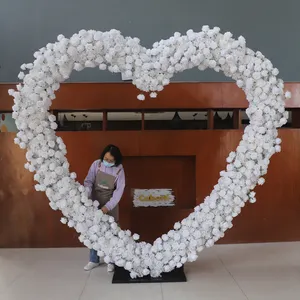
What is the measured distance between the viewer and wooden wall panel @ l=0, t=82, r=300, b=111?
4234mm

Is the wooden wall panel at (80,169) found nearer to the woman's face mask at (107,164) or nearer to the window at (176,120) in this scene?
the window at (176,120)

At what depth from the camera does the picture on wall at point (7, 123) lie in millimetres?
4379

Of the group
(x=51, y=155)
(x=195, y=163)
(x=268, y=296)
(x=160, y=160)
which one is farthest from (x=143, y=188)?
(x=268, y=296)

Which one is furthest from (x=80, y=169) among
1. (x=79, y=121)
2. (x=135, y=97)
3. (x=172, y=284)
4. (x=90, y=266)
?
(x=172, y=284)

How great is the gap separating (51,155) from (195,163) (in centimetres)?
182

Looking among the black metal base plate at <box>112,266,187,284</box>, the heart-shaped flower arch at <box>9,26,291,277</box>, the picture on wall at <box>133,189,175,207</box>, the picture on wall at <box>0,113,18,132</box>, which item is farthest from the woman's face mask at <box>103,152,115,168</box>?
the picture on wall at <box>0,113,18,132</box>

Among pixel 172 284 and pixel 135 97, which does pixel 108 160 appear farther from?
pixel 172 284

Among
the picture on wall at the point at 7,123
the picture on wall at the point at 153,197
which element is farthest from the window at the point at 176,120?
the picture on wall at the point at 7,123

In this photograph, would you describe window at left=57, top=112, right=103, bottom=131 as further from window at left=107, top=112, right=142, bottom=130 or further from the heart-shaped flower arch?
the heart-shaped flower arch

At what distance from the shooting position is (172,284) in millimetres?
3240

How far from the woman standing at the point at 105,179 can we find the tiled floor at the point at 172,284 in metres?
0.35

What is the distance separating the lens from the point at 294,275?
11.2ft

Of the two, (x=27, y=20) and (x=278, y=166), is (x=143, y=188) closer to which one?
(x=278, y=166)

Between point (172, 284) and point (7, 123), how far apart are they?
2614 millimetres
